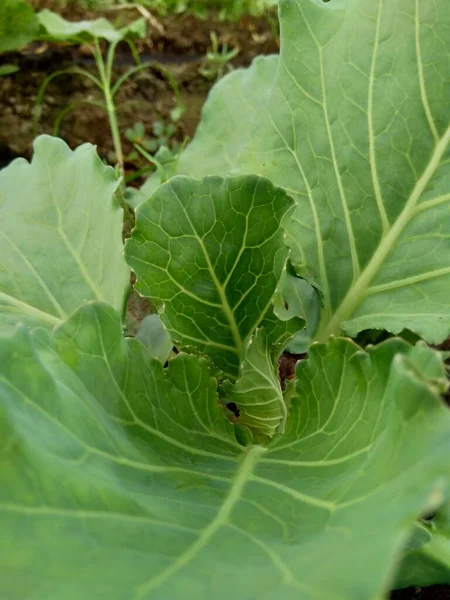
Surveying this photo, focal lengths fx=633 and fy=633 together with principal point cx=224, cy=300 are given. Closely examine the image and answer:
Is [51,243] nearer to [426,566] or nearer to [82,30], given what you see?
[426,566]

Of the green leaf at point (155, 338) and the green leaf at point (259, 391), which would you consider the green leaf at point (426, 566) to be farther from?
the green leaf at point (155, 338)

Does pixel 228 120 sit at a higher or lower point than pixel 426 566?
higher

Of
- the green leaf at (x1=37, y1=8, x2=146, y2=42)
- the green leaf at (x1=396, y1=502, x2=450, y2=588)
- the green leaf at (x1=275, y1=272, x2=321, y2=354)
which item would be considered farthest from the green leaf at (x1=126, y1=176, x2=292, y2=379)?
the green leaf at (x1=37, y1=8, x2=146, y2=42)

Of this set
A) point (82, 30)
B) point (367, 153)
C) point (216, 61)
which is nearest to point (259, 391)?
point (367, 153)

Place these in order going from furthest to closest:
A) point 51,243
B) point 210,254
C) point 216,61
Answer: point 216,61, point 51,243, point 210,254

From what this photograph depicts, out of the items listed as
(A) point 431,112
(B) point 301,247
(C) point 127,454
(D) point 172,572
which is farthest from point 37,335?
(A) point 431,112

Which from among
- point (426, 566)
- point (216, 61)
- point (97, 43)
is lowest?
point (426, 566)

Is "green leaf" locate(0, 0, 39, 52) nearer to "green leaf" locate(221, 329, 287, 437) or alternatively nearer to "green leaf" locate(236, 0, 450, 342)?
"green leaf" locate(236, 0, 450, 342)
